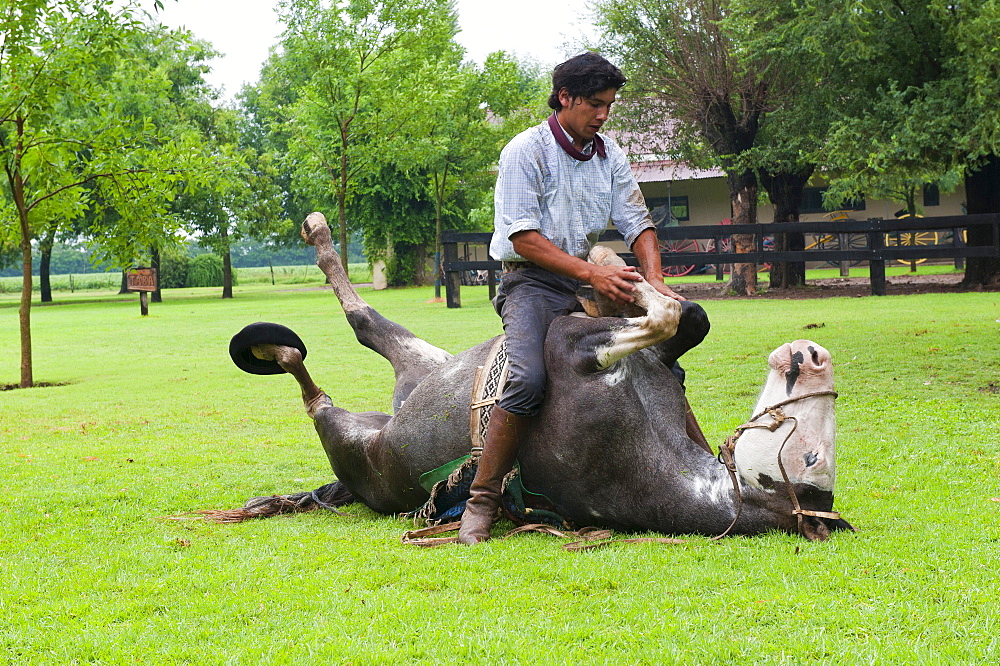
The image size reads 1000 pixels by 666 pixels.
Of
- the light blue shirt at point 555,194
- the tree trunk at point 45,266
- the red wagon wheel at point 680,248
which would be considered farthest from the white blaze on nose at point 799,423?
the tree trunk at point 45,266

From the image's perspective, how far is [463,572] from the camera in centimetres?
375

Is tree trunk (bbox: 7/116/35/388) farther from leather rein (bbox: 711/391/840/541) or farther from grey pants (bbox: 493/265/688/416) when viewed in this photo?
leather rein (bbox: 711/391/840/541)

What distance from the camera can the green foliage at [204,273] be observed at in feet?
199

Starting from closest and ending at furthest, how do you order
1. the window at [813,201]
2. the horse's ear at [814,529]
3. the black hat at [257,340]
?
1. the horse's ear at [814,529]
2. the black hat at [257,340]
3. the window at [813,201]

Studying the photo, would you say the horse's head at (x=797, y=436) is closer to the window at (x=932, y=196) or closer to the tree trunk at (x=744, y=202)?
the tree trunk at (x=744, y=202)

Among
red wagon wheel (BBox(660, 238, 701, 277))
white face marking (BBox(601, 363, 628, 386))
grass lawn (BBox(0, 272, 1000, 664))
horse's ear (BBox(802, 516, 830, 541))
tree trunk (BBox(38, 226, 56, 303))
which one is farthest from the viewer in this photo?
tree trunk (BBox(38, 226, 56, 303))

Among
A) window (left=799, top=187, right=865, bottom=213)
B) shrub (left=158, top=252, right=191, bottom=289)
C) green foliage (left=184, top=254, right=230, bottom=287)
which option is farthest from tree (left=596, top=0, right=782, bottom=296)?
shrub (left=158, top=252, right=191, bottom=289)

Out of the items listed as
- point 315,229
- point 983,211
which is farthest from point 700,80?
point 315,229

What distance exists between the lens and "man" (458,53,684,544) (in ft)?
13.8

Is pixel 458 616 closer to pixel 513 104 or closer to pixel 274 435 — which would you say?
Result: pixel 274 435

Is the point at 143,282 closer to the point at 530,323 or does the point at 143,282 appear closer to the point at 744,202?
the point at 744,202

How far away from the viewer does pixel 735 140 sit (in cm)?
2464

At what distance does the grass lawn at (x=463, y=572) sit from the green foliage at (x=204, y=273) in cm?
5432

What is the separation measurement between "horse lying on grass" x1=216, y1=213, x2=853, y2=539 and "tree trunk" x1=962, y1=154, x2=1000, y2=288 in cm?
1827
